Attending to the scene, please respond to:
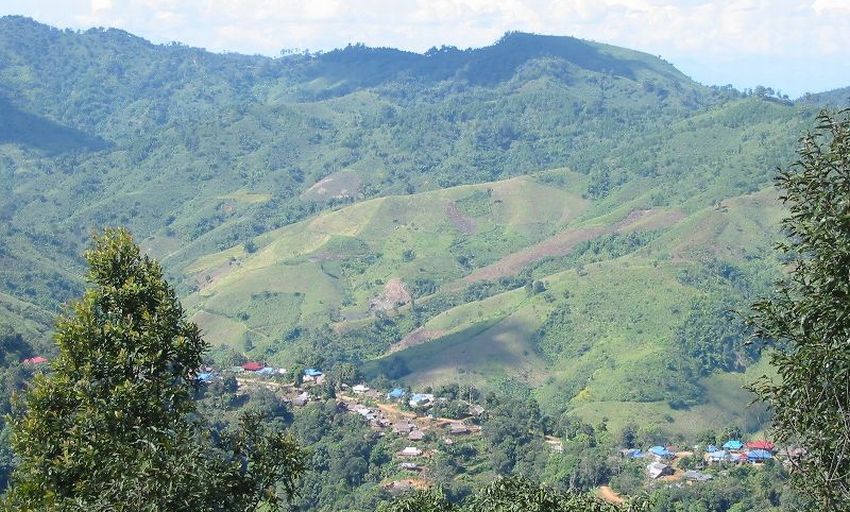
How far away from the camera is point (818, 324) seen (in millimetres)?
11703

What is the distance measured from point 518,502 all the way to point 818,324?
755cm

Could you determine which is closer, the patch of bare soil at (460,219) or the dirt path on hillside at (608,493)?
the dirt path on hillside at (608,493)

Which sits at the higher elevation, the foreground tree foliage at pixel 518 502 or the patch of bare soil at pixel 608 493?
the foreground tree foliage at pixel 518 502

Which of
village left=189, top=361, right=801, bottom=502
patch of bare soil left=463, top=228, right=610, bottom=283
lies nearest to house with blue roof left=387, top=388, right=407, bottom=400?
village left=189, top=361, right=801, bottom=502

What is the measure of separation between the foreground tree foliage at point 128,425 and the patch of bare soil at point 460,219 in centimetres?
14818

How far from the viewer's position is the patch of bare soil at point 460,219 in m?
164

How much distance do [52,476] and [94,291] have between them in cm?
260

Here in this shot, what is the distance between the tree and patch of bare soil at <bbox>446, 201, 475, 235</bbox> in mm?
150443

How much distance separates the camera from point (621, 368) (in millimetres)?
101625

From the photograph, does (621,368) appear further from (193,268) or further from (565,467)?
(193,268)

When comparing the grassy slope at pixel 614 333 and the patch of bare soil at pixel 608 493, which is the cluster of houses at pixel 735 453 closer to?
the patch of bare soil at pixel 608 493

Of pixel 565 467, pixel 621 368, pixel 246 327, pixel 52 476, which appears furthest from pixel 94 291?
pixel 246 327

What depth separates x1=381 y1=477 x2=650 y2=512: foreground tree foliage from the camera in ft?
57.3

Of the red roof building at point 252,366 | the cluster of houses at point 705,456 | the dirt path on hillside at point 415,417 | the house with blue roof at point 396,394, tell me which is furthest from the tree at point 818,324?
the red roof building at point 252,366
